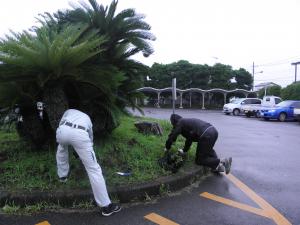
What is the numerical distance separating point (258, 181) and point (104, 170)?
109 inches

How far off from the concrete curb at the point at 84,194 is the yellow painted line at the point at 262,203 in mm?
1112

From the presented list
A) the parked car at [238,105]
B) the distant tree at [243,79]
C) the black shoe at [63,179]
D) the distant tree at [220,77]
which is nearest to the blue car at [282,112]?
the parked car at [238,105]

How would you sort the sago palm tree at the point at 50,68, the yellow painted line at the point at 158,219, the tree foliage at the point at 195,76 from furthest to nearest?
the tree foliage at the point at 195,76 → the sago palm tree at the point at 50,68 → the yellow painted line at the point at 158,219

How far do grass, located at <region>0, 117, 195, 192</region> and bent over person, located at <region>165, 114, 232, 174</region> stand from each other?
0.33 m

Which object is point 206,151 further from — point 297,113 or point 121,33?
point 297,113

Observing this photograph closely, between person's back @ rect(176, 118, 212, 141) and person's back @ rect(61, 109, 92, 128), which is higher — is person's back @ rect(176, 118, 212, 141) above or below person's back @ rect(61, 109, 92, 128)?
below

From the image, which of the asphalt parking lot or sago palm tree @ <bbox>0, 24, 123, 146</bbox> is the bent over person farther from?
sago palm tree @ <bbox>0, 24, 123, 146</bbox>

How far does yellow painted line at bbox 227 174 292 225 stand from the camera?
4230 millimetres

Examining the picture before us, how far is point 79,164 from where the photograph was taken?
540 centimetres

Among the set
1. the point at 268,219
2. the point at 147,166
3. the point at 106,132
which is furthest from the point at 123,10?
the point at 268,219

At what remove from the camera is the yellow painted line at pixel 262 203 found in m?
4.23

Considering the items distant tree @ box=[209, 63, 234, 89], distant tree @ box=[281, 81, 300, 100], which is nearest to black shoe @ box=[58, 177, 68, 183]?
distant tree @ box=[281, 81, 300, 100]

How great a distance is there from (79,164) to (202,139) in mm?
2238

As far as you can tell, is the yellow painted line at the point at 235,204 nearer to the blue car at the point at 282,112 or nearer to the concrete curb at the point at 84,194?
the concrete curb at the point at 84,194
